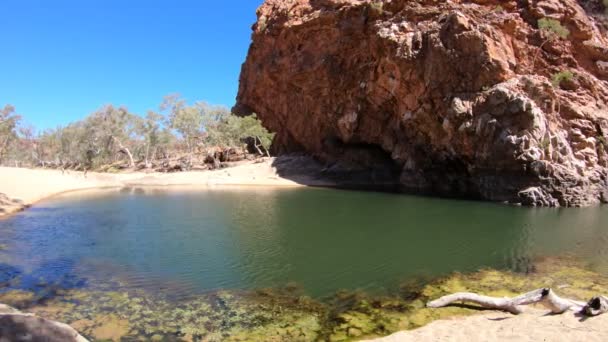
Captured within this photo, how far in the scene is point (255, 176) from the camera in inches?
2248

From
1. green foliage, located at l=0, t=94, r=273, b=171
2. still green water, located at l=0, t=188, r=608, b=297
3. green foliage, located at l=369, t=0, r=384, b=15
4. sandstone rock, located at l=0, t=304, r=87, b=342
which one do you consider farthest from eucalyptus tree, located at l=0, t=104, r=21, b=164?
sandstone rock, located at l=0, t=304, r=87, b=342

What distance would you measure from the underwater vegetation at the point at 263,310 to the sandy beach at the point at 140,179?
29654 mm

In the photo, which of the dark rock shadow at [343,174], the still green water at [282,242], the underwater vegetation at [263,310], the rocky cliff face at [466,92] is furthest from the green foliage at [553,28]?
the underwater vegetation at [263,310]

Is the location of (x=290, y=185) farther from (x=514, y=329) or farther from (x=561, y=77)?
(x=514, y=329)

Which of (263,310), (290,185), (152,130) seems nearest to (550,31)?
(290,185)

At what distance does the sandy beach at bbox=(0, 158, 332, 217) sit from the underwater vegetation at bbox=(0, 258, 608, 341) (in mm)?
29654

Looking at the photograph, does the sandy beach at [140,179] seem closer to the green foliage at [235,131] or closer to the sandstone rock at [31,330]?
the green foliage at [235,131]

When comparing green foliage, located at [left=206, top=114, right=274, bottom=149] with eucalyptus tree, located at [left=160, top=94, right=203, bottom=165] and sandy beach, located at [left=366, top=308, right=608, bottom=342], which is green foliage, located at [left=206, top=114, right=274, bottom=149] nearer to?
eucalyptus tree, located at [left=160, top=94, right=203, bottom=165]

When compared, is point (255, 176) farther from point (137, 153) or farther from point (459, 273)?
point (137, 153)

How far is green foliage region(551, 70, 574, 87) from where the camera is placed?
132 ft

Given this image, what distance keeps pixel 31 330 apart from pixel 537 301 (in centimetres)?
1080

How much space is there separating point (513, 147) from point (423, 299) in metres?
29.7

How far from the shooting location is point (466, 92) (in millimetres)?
40688

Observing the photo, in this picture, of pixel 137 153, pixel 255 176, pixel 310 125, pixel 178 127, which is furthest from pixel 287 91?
pixel 137 153
